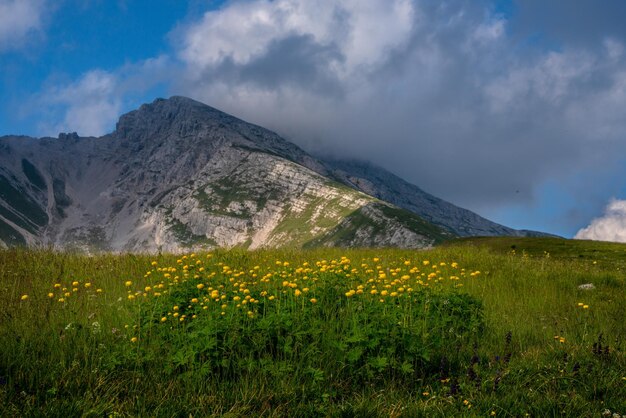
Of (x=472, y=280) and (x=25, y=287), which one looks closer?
(x=25, y=287)

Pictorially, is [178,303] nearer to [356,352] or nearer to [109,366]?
[109,366]

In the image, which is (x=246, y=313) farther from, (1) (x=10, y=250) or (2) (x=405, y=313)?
(1) (x=10, y=250)

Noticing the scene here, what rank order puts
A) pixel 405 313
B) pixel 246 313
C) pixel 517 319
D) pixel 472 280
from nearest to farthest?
pixel 246 313
pixel 405 313
pixel 517 319
pixel 472 280

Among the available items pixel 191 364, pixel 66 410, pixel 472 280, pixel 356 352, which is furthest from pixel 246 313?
pixel 472 280

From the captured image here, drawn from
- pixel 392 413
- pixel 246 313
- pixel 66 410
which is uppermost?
pixel 246 313

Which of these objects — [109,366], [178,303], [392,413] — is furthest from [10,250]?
[392,413]

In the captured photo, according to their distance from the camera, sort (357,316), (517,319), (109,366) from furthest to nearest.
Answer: (517,319)
(357,316)
(109,366)

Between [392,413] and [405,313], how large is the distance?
128 inches

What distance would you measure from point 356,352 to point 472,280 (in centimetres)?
862

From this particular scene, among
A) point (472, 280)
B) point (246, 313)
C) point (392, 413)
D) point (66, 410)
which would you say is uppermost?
point (472, 280)

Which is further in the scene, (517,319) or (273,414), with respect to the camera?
(517,319)

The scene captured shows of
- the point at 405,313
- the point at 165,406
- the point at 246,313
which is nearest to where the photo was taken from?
the point at 165,406

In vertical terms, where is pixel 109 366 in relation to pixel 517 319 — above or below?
below

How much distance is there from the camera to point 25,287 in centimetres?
1028
